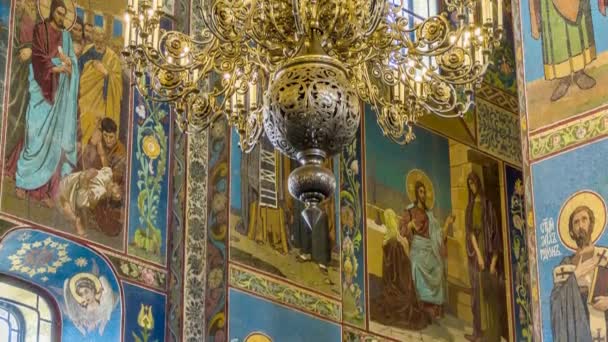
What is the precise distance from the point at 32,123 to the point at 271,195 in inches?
91.1

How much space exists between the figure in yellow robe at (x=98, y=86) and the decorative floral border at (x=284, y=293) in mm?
1539

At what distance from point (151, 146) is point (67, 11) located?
1.25 m

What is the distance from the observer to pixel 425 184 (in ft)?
46.7

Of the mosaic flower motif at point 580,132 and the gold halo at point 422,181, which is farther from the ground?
the gold halo at point 422,181

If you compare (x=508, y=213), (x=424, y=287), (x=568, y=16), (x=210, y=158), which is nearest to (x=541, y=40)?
A: (x=568, y=16)

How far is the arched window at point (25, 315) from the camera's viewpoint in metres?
10.6

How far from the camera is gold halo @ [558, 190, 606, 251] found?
8320mm

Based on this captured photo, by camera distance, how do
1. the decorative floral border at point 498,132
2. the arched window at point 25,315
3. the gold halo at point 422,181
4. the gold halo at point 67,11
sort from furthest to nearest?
1. the decorative floral border at point 498,132
2. the gold halo at point 422,181
3. the gold halo at point 67,11
4. the arched window at point 25,315

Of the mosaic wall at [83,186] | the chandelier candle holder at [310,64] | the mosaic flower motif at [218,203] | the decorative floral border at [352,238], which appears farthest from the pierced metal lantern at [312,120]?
the decorative floral border at [352,238]

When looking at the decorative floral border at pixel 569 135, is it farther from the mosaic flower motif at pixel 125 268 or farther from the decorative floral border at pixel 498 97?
Result: the decorative floral border at pixel 498 97

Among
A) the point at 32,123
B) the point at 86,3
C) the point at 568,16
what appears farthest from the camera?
the point at 86,3

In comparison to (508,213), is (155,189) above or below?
below

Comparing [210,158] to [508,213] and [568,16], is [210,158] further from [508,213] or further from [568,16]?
[508,213]

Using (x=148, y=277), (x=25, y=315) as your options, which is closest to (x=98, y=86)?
(x=148, y=277)
